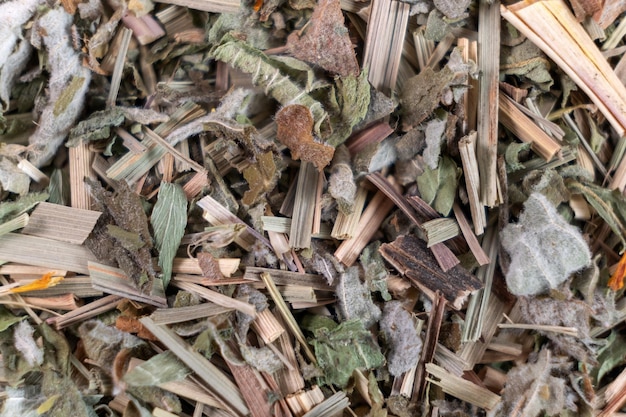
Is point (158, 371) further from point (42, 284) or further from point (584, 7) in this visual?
→ point (584, 7)

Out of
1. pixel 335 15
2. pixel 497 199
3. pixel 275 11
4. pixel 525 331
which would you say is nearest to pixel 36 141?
pixel 275 11

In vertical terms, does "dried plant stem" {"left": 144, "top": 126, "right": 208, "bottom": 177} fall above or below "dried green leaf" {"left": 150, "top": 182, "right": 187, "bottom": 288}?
above

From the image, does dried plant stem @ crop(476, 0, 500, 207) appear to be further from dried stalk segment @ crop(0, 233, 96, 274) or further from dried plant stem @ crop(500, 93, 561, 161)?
dried stalk segment @ crop(0, 233, 96, 274)

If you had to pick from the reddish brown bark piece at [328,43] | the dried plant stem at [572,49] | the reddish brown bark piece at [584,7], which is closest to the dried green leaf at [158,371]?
the reddish brown bark piece at [328,43]

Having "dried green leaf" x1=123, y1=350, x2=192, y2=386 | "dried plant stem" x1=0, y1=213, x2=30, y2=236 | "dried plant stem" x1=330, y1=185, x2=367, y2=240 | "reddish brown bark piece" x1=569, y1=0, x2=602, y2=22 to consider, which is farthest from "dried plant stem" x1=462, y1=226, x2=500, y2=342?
"dried plant stem" x1=0, y1=213, x2=30, y2=236

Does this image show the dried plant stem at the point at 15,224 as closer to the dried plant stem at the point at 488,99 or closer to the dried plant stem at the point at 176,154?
the dried plant stem at the point at 176,154

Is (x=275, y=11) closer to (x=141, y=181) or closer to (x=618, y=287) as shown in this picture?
(x=141, y=181)
